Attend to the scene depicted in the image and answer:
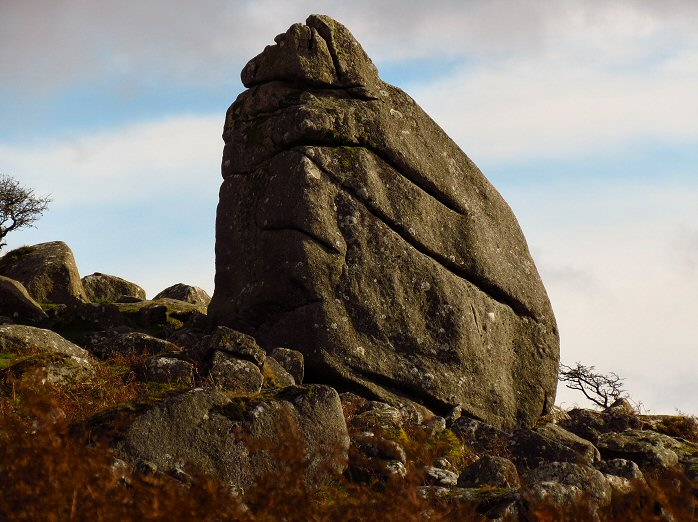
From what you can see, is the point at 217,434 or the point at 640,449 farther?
the point at 640,449

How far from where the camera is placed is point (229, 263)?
23.5 meters

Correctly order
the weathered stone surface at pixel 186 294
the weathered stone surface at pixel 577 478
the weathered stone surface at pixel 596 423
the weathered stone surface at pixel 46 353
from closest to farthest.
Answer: the weathered stone surface at pixel 577 478
the weathered stone surface at pixel 46 353
the weathered stone surface at pixel 596 423
the weathered stone surface at pixel 186 294

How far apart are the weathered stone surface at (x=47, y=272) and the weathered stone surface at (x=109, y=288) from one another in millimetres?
1814

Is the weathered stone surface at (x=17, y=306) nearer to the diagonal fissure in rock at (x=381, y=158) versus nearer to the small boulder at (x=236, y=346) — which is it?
the diagonal fissure in rock at (x=381, y=158)

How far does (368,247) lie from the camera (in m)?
22.2

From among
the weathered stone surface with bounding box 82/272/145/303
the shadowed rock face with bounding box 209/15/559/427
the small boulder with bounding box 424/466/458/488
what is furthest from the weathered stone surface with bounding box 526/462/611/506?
the weathered stone surface with bounding box 82/272/145/303

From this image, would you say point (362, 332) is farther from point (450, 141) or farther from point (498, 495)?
point (498, 495)

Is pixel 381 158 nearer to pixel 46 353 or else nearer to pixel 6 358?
pixel 46 353

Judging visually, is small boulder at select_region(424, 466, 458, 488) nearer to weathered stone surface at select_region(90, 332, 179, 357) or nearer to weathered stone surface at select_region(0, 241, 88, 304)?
weathered stone surface at select_region(90, 332, 179, 357)

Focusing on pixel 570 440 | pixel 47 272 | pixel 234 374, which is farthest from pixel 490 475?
pixel 47 272

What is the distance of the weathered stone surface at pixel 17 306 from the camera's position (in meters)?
25.8

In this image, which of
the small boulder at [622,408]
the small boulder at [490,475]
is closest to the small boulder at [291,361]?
the small boulder at [490,475]

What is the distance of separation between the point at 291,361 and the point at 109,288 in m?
18.8

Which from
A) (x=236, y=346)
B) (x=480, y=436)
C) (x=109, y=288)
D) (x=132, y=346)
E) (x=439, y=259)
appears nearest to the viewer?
(x=236, y=346)
